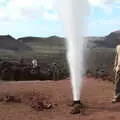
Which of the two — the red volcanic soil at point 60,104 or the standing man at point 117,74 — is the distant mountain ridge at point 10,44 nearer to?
the red volcanic soil at point 60,104

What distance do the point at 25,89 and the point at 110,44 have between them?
72.0 m

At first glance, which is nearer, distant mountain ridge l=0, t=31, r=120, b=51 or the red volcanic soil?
the red volcanic soil

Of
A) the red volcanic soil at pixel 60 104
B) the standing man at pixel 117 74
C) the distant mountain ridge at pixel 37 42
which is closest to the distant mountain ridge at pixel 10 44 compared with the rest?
the distant mountain ridge at pixel 37 42

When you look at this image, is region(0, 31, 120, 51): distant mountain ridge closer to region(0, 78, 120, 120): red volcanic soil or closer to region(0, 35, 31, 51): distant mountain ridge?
region(0, 35, 31, 51): distant mountain ridge

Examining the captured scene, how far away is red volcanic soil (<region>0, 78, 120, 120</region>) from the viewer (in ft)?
32.1

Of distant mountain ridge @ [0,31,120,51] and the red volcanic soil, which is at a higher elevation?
distant mountain ridge @ [0,31,120,51]

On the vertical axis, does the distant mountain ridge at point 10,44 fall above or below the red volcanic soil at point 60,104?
above

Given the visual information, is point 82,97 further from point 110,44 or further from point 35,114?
point 110,44

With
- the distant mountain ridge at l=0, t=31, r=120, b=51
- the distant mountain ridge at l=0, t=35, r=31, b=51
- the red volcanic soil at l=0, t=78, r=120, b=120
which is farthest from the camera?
the distant mountain ridge at l=0, t=31, r=120, b=51

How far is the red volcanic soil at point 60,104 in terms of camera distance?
32.1ft

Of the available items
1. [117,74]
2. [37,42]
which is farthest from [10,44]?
[117,74]

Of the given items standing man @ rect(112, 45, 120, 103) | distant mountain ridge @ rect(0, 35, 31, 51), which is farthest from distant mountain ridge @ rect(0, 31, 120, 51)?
standing man @ rect(112, 45, 120, 103)

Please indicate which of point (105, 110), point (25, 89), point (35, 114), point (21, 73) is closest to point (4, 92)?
point (25, 89)

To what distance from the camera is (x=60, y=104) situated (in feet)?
36.7
